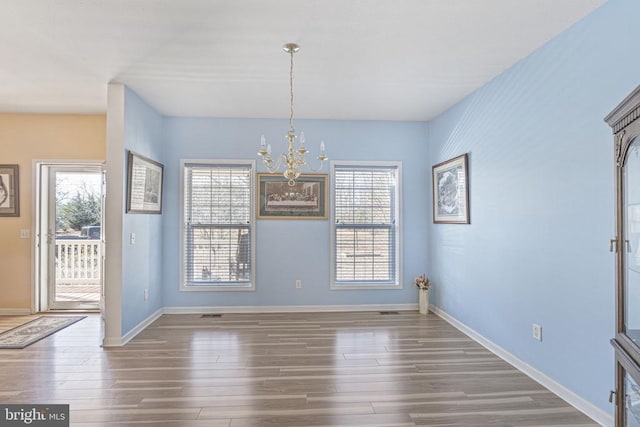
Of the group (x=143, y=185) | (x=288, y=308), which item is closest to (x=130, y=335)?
(x=143, y=185)

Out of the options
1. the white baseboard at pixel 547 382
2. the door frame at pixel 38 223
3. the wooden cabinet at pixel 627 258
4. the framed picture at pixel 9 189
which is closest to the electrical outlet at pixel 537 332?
the white baseboard at pixel 547 382

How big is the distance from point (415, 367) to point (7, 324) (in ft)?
15.6

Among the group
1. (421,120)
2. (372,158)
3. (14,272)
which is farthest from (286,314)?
(14,272)

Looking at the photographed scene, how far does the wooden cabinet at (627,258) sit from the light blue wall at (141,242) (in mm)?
3948

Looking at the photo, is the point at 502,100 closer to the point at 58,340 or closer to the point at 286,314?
the point at 286,314

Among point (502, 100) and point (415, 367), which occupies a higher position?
point (502, 100)

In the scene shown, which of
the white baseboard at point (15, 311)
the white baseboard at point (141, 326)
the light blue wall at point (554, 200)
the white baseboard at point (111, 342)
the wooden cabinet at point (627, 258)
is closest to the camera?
the wooden cabinet at point (627, 258)

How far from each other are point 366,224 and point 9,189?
4842mm

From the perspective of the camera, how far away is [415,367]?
3115mm

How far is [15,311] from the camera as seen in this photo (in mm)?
4820

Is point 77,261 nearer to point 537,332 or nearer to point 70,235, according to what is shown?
point 70,235

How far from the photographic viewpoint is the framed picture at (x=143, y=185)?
383cm

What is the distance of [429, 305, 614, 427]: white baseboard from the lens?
7.58 feet

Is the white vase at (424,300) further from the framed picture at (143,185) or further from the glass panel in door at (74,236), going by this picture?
the glass panel in door at (74,236)
